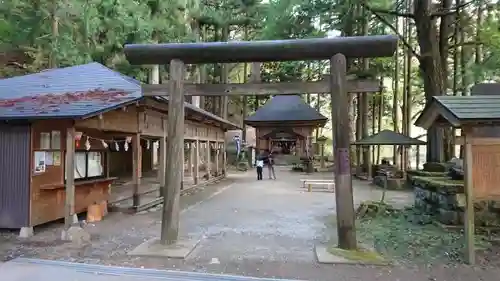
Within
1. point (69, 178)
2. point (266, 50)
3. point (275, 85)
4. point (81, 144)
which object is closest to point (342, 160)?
point (275, 85)

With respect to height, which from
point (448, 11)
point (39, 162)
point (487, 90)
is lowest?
point (39, 162)

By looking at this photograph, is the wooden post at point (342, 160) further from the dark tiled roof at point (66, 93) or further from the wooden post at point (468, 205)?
the dark tiled roof at point (66, 93)

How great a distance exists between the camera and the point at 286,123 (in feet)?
87.1

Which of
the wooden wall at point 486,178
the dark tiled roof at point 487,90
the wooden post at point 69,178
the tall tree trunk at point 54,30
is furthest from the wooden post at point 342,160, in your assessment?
the tall tree trunk at point 54,30

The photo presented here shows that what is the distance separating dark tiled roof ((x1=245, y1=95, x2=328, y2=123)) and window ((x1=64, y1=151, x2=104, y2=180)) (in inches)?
671

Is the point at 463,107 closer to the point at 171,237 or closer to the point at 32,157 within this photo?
the point at 171,237

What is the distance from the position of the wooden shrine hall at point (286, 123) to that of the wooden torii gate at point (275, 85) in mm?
19939

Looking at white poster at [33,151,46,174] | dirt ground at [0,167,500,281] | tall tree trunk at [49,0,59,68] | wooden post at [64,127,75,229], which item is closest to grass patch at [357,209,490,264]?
dirt ground at [0,167,500,281]

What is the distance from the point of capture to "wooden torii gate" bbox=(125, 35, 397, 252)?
5859 mm

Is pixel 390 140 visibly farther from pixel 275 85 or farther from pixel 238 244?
pixel 238 244

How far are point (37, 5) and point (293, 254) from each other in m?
11.6

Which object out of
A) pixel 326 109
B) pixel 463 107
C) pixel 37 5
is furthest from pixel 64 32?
pixel 326 109

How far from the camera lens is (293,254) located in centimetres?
593

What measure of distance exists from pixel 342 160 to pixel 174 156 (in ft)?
8.81
